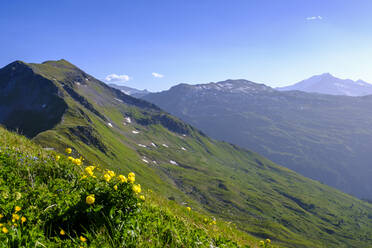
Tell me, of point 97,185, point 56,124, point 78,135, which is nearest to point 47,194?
point 97,185

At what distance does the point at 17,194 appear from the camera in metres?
5.24

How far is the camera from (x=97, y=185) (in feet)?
18.2

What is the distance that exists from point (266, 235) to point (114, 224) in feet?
727

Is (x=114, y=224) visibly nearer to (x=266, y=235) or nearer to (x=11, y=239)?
(x=11, y=239)

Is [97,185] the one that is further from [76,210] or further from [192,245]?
[192,245]

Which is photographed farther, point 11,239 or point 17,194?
point 17,194

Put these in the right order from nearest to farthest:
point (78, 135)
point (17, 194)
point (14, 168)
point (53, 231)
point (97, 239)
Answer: point (97, 239) → point (53, 231) → point (17, 194) → point (14, 168) → point (78, 135)

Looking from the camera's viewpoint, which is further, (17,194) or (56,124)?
(56,124)

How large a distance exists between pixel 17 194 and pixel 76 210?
A: 1361mm

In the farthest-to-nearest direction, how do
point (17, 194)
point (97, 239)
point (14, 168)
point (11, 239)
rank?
point (14, 168) < point (17, 194) < point (97, 239) < point (11, 239)

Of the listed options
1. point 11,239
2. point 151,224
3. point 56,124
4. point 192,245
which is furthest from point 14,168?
point 56,124


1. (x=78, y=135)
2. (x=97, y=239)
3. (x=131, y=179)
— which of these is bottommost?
(x=78, y=135)

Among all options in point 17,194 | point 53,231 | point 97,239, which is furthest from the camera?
point 17,194

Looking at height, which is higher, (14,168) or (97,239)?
(14,168)
